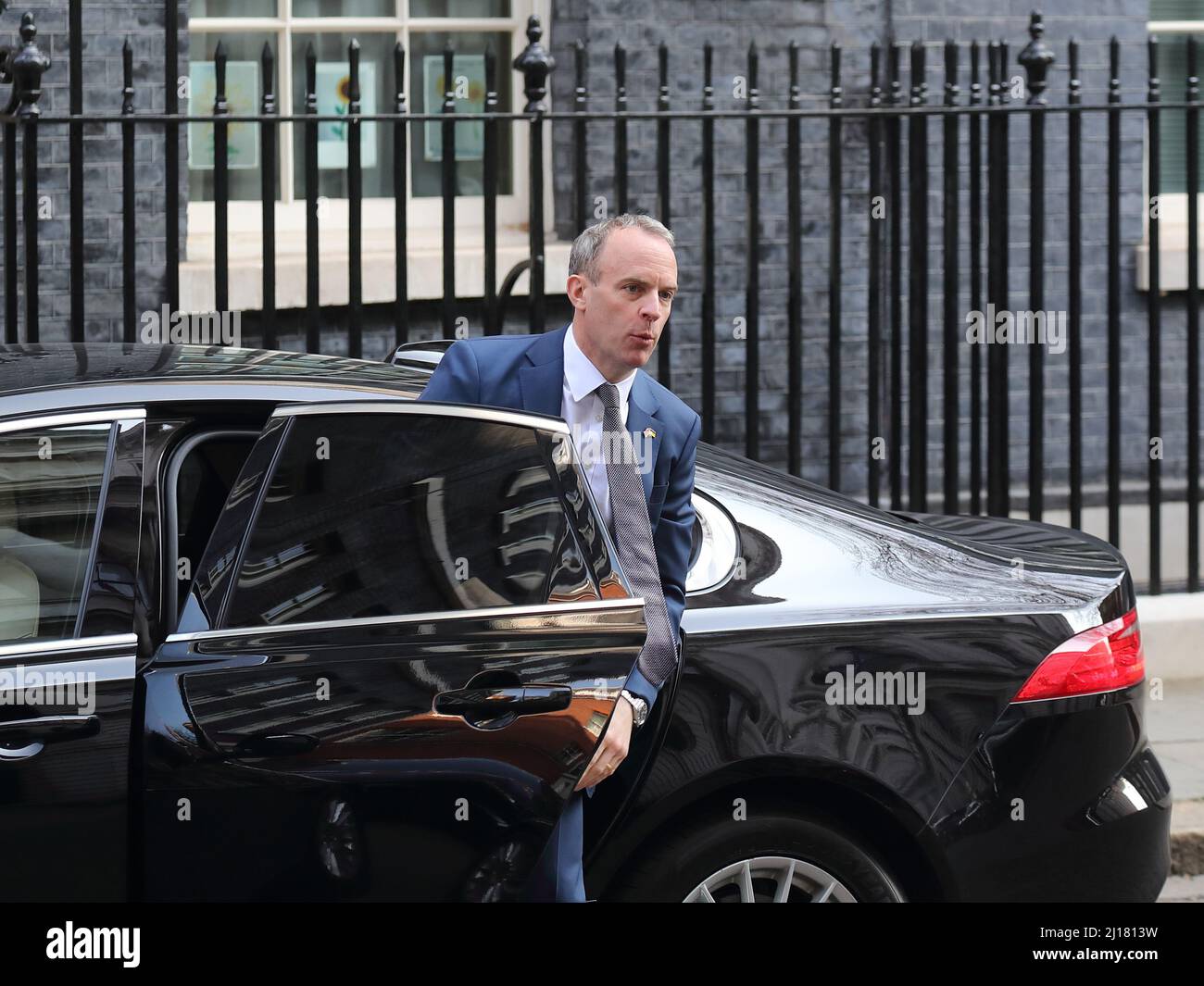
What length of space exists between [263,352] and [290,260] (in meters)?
Answer: 4.37

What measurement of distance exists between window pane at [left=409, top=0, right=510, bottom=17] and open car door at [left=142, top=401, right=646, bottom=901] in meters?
5.96

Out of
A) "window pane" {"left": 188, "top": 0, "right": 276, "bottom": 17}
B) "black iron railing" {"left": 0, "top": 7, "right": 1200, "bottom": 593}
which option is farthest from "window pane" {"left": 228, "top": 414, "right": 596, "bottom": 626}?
"window pane" {"left": 188, "top": 0, "right": 276, "bottom": 17}

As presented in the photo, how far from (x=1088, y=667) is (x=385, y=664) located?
1648 millimetres

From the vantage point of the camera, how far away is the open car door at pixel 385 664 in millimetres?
2943

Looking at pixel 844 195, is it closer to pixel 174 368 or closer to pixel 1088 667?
pixel 1088 667

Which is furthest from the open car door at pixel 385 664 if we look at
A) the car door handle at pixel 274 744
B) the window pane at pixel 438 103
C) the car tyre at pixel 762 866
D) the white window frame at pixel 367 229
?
the window pane at pixel 438 103

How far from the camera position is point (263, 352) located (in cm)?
370

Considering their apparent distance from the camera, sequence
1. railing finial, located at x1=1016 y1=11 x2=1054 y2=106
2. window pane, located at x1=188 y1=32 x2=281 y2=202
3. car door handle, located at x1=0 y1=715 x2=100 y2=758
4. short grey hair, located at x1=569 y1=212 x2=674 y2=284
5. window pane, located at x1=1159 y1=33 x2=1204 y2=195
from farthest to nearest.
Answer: window pane, located at x1=1159 y1=33 x2=1204 y2=195 < window pane, located at x1=188 y1=32 x2=281 y2=202 < railing finial, located at x1=1016 y1=11 x2=1054 y2=106 < short grey hair, located at x1=569 y1=212 x2=674 y2=284 < car door handle, located at x1=0 y1=715 x2=100 y2=758

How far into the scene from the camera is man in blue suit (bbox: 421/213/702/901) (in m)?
3.15

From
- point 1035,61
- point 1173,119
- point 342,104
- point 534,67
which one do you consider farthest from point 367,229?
point 1173,119

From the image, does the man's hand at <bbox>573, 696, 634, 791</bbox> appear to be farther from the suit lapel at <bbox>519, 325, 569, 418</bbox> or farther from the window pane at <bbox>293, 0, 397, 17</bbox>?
the window pane at <bbox>293, 0, 397, 17</bbox>

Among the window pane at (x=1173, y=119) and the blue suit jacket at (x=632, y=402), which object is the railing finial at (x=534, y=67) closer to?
the blue suit jacket at (x=632, y=402)

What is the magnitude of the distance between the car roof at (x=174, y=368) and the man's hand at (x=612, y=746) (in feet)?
2.66

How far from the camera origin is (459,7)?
28.2ft
